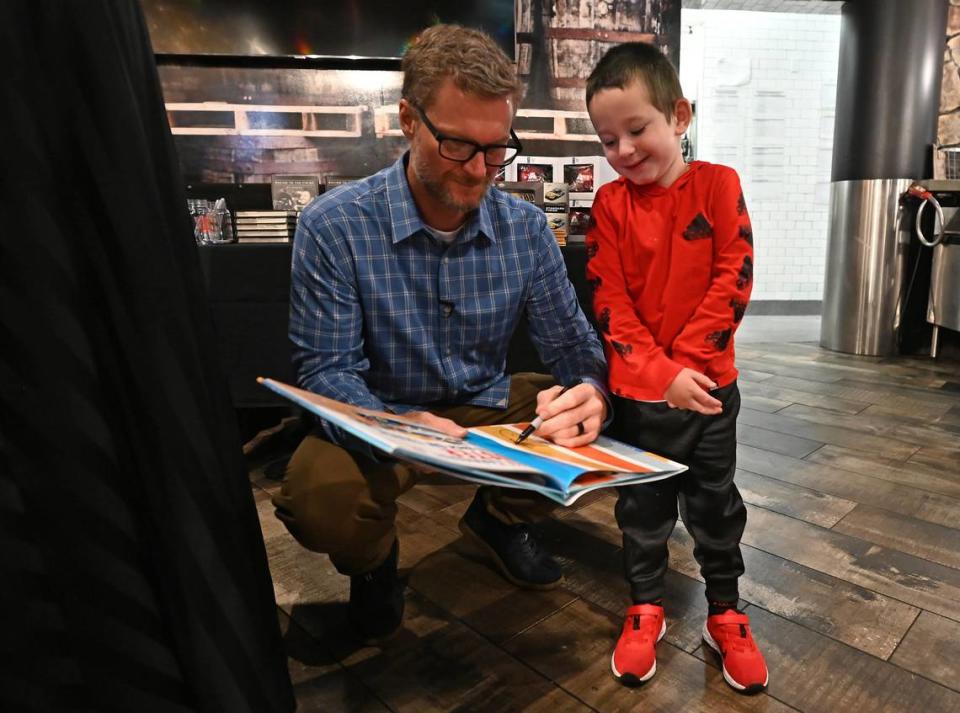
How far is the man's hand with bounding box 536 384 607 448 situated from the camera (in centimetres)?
93

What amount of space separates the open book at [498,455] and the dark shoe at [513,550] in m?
0.51

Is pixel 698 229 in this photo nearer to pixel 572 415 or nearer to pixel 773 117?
pixel 572 415

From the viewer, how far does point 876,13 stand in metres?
3.69

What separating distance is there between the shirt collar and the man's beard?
0.17 ft

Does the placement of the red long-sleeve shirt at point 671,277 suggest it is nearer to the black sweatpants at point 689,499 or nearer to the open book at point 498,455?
the black sweatpants at point 689,499

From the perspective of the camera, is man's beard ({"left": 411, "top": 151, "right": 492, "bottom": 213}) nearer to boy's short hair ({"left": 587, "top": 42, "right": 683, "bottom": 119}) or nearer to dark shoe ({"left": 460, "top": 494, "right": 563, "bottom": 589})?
boy's short hair ({"left": 587, "top": 42, "right": 683, "bottom": 119})

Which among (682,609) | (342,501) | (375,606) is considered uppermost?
(342,501)

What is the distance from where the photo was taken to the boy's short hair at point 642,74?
3.25ft

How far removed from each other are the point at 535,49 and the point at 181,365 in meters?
3.13

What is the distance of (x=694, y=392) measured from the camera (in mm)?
990

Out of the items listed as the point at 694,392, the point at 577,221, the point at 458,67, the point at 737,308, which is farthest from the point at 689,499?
the point at 577,221

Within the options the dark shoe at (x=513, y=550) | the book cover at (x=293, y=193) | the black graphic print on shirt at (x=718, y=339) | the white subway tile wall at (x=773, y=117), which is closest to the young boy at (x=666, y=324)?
the black graphic print on shirt at (x=718, y=339)

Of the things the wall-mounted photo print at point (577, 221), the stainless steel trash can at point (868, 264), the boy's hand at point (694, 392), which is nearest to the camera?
the boy's hand at point (694, 392)

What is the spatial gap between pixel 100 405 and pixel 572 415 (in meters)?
0.63
